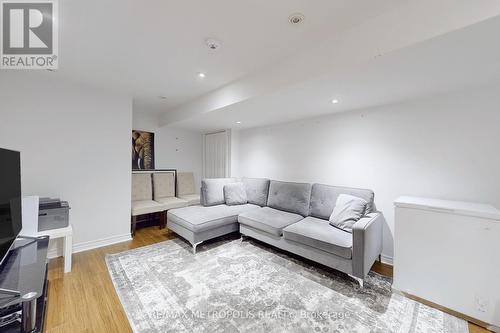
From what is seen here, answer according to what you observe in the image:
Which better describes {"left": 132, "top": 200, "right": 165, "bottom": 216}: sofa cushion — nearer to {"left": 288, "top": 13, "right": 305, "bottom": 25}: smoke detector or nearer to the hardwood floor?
the hardwood floor

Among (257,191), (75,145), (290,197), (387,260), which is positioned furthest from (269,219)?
(75,145)

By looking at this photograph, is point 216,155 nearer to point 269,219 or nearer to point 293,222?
point 269,219

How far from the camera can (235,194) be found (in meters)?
3.71

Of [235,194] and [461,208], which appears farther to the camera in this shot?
[235,194]

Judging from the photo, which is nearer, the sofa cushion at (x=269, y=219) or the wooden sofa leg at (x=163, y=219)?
the sofa cushion at (x=269, y=219)

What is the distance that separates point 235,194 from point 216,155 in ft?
4.75

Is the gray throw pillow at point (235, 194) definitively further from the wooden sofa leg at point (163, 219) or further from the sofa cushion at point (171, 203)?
the wooden sofa leg at point (163, 219)

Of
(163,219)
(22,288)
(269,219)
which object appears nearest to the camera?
(22,288)

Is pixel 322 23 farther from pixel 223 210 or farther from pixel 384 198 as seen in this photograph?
pixel 223 210

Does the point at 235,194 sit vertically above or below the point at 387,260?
above

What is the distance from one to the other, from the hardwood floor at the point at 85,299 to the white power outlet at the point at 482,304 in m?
→ 0.14

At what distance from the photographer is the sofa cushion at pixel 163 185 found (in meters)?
4.08

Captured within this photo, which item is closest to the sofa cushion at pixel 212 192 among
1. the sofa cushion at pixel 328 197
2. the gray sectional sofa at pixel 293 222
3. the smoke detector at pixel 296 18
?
the gray sectional sofa at pixel 293 222

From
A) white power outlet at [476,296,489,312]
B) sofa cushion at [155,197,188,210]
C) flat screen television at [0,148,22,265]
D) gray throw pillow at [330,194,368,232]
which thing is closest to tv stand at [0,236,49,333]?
flat screen television at [0,148,22,265]
